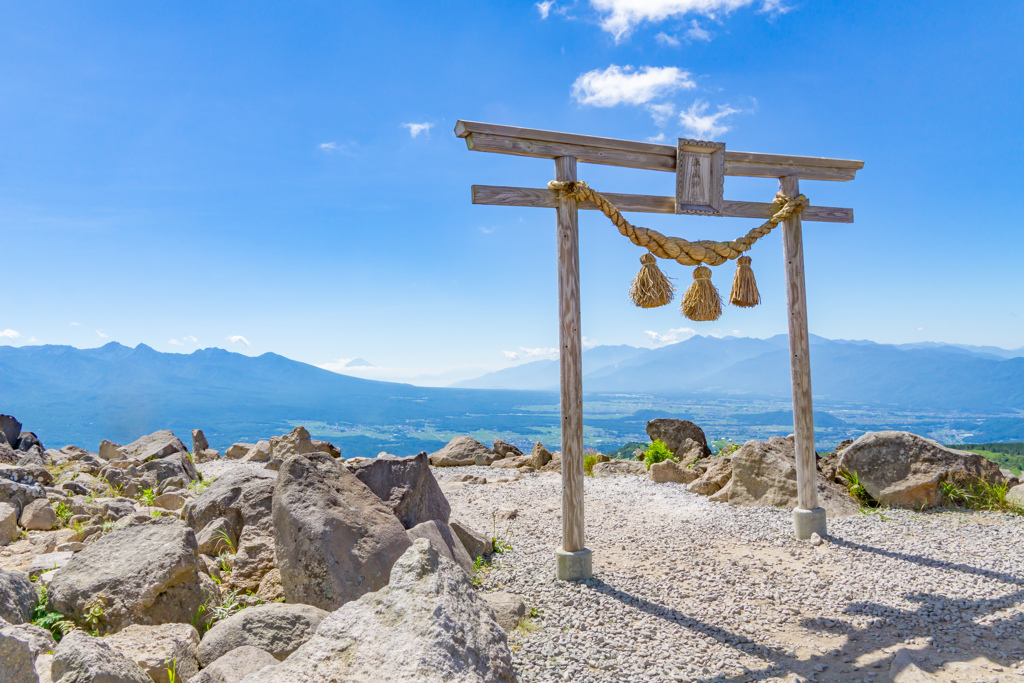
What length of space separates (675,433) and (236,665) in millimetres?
10325

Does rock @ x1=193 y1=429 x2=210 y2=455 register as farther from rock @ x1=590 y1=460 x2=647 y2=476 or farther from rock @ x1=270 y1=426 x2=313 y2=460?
rock @ x1=590 y1=460 x2=647 y2=476

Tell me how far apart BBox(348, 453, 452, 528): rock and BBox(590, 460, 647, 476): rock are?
580 centimetres

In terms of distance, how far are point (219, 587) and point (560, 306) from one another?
369cm

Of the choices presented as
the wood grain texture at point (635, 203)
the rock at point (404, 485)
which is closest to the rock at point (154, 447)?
the rock at point (404, 485)

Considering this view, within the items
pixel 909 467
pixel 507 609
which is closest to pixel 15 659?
pixel 507 609

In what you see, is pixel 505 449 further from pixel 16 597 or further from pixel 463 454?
pixel 16 597

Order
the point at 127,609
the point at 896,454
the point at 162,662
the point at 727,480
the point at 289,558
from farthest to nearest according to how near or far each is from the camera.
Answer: the point at 727,480 < the point at 896,454 < the point at 289,558 < the point at 127,609 < the point at 162,662

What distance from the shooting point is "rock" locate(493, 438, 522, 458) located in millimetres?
13448

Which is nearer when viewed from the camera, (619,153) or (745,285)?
(619,153)

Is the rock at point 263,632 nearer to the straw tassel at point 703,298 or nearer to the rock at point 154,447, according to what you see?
the straw tassel at point 703,298

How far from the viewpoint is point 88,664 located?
2920mm

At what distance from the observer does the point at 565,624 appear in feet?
15.3

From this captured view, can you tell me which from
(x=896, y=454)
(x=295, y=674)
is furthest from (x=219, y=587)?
(x=896, y=454)

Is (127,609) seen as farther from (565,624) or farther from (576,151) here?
(576,151)
